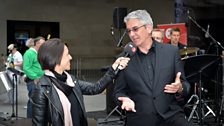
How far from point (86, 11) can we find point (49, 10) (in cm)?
232

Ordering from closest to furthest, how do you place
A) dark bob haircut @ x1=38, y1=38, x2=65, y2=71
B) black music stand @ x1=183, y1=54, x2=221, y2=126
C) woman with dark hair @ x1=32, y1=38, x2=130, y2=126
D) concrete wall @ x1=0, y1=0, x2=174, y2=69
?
1. woman with dark hair @ x1=32, y1=38, x2=130, y2=126
2. dark bob haircut @ x1=38, y1=38, x2=65, y2=71
3. black music stand @ x1=183, y1=54, x2=221, y2=126
4. concrete wall @ x1=0, y1=0, x2=174, y2=69

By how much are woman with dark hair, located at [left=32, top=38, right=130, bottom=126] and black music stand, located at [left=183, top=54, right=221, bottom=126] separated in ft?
10.2

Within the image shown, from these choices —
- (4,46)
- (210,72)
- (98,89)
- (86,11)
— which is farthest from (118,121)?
(86,11)

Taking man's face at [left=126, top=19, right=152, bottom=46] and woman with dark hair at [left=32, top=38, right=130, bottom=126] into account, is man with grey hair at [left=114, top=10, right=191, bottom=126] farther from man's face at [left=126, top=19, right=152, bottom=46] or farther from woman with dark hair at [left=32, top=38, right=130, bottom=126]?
woman with dark hair at [left=32, top=38, right=130, bottom=126]

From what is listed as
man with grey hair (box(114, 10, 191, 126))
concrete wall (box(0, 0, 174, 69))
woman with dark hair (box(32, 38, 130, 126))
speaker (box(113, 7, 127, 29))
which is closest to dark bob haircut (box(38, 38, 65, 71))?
woman with dark hair (box(32, 38, 130, 126))

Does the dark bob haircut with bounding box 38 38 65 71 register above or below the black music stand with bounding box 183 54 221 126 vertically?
above

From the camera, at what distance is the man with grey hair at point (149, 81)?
3330mm

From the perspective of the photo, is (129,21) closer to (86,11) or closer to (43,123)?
(43,123)

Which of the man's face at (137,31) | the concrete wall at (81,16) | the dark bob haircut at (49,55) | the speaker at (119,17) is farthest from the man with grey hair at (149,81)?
the concrete wall at (81,16)

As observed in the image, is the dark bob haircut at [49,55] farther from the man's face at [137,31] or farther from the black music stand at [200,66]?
the black music stand at [200,66]

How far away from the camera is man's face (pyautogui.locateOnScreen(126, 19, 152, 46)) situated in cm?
338

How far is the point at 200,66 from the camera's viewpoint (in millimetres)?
6527

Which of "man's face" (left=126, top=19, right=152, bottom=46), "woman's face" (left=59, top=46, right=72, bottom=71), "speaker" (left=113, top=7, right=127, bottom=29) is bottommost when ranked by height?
"woman's face" (left=59, top=46, right=72, bottom=71)

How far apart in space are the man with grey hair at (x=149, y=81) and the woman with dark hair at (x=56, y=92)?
0.51 ft
